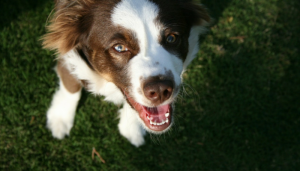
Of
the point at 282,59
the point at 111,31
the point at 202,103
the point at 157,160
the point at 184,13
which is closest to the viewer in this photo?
the point at 111,31

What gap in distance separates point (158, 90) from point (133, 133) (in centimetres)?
170

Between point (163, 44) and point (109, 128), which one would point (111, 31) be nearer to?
point (163, 44)

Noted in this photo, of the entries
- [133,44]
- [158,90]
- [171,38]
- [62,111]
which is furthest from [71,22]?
[62,111]

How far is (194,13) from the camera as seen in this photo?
304cm

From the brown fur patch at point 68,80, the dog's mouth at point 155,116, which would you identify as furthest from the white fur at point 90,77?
the dog's mouth at point 155,116

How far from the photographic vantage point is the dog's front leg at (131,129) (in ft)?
13.0

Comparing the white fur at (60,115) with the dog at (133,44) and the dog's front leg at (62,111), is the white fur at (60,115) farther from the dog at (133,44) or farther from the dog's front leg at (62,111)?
the dog at (133,44)

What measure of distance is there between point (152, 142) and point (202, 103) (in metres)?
0.99

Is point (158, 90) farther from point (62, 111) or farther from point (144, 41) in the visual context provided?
point (62, 111)

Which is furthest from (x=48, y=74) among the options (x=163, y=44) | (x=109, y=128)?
(x=163, y=44)

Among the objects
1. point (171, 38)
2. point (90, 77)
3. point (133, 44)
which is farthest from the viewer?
point (90, 77)

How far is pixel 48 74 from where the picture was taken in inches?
165

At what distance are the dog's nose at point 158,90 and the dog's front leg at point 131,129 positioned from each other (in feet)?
4.79

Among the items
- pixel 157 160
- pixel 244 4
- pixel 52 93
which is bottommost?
pixel 157 160
